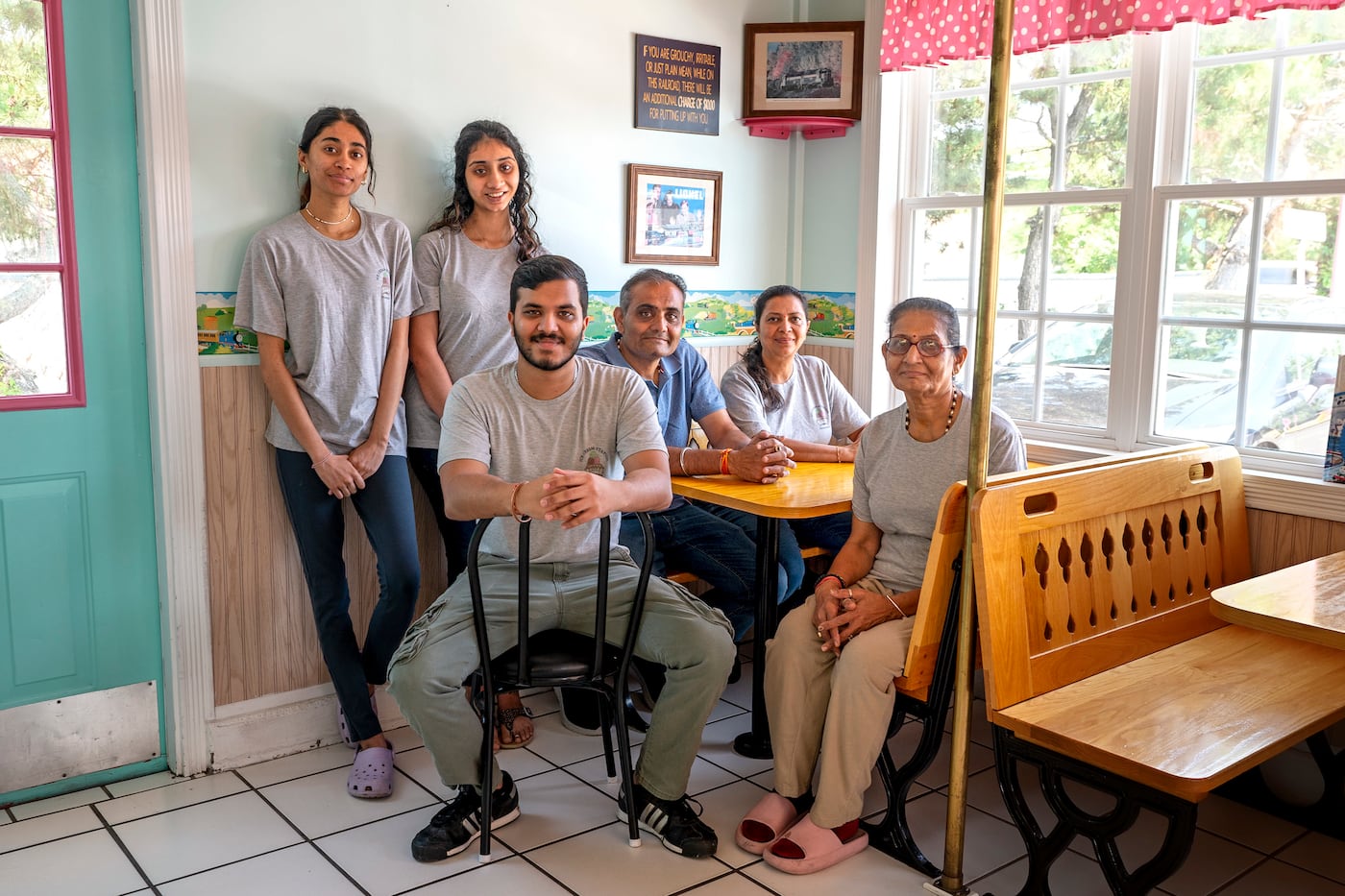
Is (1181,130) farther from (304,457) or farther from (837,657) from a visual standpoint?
(304,457)

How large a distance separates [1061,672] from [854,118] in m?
2.29

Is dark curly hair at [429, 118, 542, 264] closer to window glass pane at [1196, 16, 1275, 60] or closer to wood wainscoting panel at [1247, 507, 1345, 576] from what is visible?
window glass pane at [1196, 16, 1275, 60]

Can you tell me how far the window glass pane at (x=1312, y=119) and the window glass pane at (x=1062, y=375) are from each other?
0.68 meters

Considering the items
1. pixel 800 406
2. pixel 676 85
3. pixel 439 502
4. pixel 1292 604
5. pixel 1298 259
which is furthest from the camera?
pixel 676 85

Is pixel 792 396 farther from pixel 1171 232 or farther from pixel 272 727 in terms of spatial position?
pixel 272 727

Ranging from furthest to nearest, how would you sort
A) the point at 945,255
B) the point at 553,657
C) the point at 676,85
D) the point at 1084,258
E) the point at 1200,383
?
the point at 945,255
the point at 676,85
the point at 1084,258
the point at 1200,383
the point at 553,657

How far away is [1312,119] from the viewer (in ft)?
9.57

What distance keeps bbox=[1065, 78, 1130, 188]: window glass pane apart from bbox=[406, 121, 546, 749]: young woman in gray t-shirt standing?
5.54 feet

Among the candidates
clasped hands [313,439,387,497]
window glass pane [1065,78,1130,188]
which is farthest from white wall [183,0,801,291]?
window glass pane [1065,78,1130,188]

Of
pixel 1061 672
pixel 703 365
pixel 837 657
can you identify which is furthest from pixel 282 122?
pixel 1061 672

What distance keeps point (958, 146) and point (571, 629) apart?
228 cm

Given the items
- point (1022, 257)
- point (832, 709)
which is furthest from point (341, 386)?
point (1022, 257)

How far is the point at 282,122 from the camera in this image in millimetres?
2998

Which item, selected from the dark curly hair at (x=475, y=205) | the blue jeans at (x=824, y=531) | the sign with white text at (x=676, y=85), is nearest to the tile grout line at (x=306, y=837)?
the blue jeans at (x=824, y=531)
